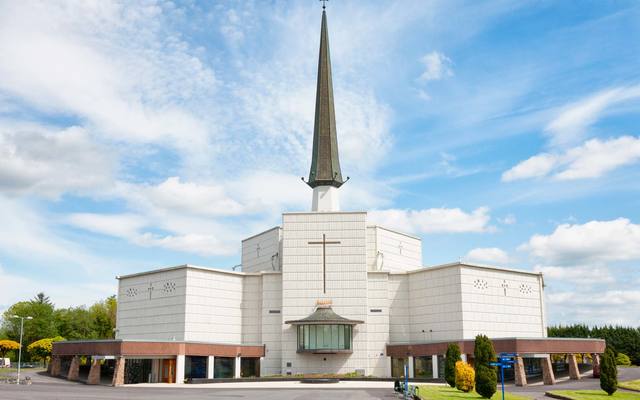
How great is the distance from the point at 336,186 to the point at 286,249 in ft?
45.1

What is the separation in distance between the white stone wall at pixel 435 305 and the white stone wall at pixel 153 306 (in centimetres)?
2761

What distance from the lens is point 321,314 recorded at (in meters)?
69.4

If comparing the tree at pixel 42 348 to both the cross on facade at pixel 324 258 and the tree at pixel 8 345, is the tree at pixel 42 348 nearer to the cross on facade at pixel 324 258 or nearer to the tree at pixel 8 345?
the tree at pixel 8 345

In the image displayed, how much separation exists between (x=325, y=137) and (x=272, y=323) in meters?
26.8

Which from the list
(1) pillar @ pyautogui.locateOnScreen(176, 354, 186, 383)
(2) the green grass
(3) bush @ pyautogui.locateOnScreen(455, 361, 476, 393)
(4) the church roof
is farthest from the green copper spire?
(2) the green grass

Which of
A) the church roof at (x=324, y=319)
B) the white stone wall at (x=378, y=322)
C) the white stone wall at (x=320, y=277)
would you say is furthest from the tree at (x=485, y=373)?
the white stone wall at (x=378, y=322)

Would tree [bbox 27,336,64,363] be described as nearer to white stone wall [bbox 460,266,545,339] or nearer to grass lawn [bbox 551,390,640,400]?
white stone wall [bbox 460,266,545,339]

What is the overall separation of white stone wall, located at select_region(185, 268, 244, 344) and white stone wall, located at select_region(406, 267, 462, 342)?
21.4 meters

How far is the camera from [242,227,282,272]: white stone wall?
79688mm

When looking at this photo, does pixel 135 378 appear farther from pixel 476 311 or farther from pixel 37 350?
pixel 37 350

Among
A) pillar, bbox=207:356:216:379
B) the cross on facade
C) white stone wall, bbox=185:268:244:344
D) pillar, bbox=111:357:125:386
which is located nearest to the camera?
pillar, bbox=111:357:125:386

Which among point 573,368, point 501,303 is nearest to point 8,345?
point 501,303

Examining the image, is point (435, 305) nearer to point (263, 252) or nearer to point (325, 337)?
point (325, 337)

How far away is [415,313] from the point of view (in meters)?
74.6
